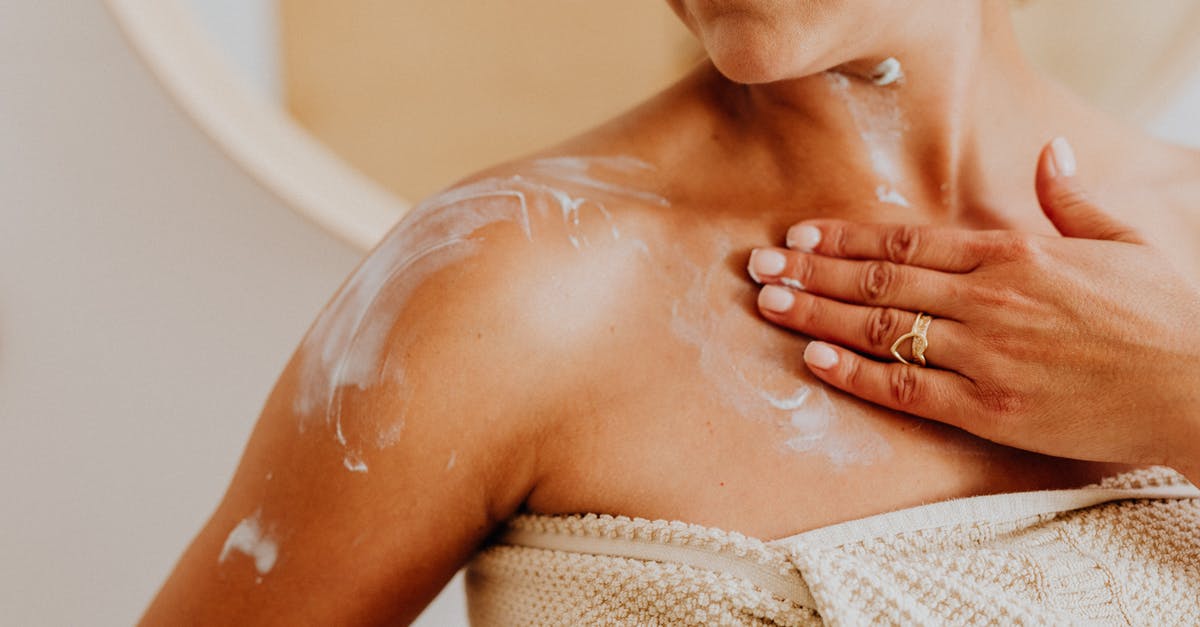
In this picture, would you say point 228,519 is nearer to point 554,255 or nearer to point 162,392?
point 554,255

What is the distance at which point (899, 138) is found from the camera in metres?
0.75

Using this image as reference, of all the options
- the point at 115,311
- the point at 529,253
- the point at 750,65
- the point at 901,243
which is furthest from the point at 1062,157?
the point at 115,311

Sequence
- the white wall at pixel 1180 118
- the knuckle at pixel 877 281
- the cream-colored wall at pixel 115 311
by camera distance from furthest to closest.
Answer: the white wall at pixel 1180 118, the cream-colored wall at pixel 115 311, the knuckle at pixel 877 281

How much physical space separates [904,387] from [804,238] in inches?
4.7

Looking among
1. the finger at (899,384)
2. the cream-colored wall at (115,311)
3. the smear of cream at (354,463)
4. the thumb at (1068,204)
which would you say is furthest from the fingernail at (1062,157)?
the cream-colored wall at (115,311)

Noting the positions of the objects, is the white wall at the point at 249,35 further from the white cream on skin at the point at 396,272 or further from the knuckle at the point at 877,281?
the knuckle at the point at 877,281

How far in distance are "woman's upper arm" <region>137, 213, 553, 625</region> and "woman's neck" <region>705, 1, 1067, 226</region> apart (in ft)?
0.84

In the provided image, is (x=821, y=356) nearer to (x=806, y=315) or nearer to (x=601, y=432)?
(x=806, y=315)

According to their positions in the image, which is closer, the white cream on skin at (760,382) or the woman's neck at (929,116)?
the white cream on skin at (760,382)

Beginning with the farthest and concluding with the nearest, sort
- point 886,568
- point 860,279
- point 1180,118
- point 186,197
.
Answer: point 1180,118 < point 186,197 < point 860,279 < point 886,568

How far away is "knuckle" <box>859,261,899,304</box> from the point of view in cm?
65

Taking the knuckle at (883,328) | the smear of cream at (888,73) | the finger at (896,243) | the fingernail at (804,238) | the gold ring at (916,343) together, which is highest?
the smear of cream at (888,73)

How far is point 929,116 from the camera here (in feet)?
2.48

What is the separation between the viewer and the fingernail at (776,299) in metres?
0.64
